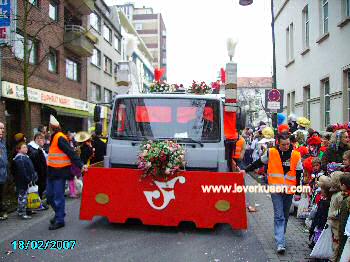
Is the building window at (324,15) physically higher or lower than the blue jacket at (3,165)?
higher

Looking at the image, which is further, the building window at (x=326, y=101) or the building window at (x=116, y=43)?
the building window at (x=116, y=43)

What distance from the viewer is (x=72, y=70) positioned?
2691 centimetres

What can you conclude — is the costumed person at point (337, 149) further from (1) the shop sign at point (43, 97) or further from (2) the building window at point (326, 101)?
(1) the shop sign at point (43, 97)

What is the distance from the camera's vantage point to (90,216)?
7094mm

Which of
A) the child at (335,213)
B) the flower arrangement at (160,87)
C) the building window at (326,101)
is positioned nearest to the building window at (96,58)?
the building window at (326,101)

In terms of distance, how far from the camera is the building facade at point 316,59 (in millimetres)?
12266

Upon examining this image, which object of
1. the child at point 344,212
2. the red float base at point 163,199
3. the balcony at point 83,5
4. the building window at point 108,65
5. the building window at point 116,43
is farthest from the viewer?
the building window at point 116,43

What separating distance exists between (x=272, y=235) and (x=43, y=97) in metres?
16.6

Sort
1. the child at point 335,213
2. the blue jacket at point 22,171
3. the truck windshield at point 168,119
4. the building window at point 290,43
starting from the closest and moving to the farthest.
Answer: the child at point 335,213 → the truck windshield at point 168,119 → the blue jacket at point 22,171 → the building window at point 290,43

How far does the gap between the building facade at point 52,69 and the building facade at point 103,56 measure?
2.57 metres

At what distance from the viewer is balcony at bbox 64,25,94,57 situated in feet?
79.6

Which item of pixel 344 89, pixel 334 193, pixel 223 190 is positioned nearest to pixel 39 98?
pixel 344 89

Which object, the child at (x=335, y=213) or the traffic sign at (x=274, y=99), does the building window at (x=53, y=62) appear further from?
the child at (x=335, y=213)
